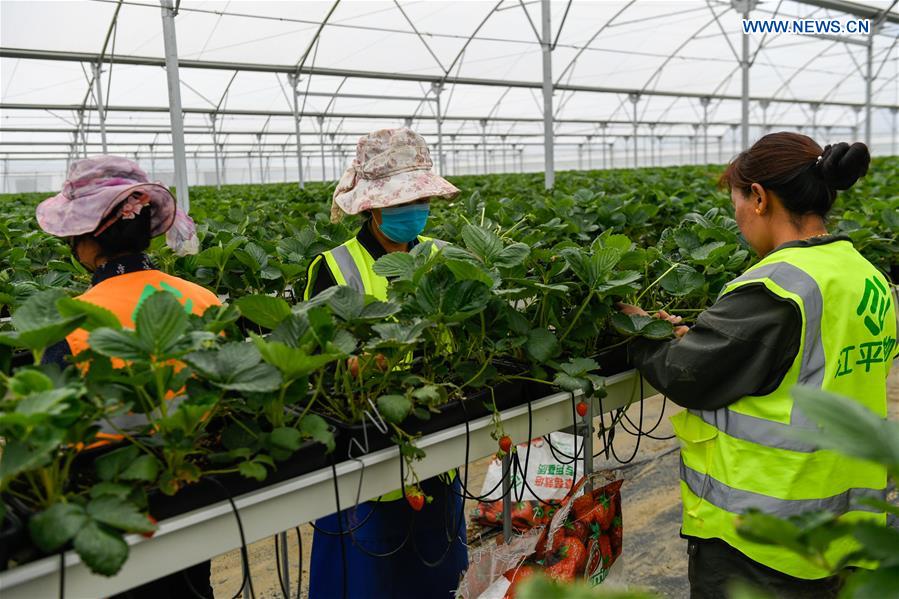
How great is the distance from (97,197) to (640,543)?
9.85 ft

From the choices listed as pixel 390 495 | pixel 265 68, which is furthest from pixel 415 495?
pixel 265 68

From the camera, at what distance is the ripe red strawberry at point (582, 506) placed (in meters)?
2.43

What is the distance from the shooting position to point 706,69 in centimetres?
2550

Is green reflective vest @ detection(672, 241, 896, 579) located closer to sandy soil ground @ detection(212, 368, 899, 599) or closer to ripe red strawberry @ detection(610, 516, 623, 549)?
ripe red strawberry @ detection(610, 516, 623, 549)

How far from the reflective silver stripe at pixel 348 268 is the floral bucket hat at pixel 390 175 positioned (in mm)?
134

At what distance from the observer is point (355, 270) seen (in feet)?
7.84

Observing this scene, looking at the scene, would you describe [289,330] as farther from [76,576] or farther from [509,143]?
[509,143]

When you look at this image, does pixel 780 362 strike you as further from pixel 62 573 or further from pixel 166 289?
pixel 62 573

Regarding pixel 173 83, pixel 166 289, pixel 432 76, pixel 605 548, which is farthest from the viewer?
pixel 432 76

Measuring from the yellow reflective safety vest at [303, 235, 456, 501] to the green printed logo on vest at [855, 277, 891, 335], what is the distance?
3.79 feet

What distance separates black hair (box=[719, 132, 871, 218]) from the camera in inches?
72.5

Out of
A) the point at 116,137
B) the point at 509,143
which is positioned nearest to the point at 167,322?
the point at 116,137

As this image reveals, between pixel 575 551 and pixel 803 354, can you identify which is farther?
pixel 575 551

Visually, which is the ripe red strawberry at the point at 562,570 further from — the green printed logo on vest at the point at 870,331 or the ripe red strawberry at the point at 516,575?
the green printed logo on vest at the point at 870,331
